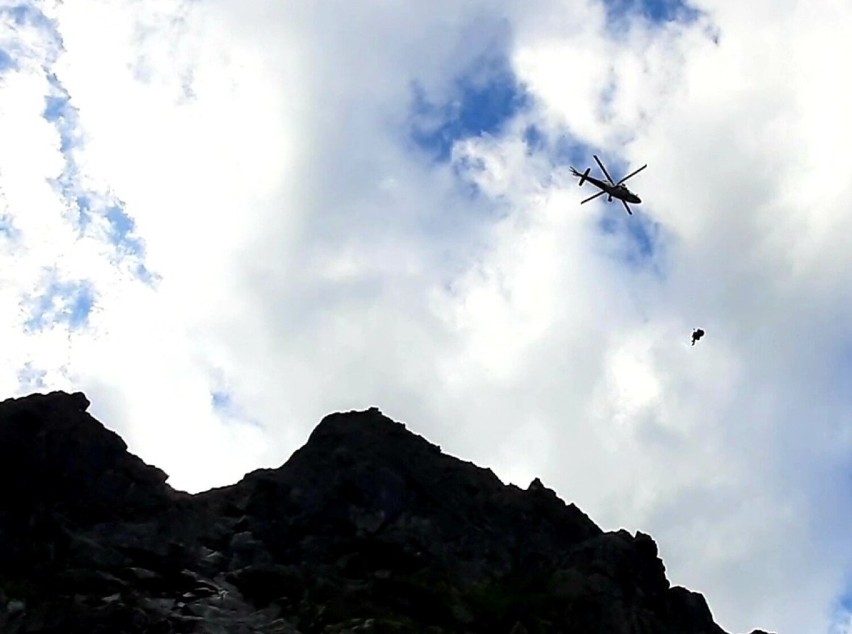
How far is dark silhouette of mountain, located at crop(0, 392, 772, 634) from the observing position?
114500 millimetres

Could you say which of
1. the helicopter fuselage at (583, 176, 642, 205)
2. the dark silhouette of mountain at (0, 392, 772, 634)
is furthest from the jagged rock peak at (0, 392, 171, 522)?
the helicopter fuselage at (583, 176, 642, 205)

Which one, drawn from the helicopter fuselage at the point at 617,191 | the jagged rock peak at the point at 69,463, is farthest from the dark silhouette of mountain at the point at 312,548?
the helicopter fuselage at the point at 617,191

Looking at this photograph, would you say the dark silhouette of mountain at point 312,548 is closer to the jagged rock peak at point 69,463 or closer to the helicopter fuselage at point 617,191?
the jagged rock peak at point 69,463

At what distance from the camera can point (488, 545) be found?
457 feet

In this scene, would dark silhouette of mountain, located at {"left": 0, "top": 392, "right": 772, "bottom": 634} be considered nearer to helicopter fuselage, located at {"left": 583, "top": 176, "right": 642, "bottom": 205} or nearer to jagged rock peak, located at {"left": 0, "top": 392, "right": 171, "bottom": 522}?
jagged rock peak, located at {"left": 0, "top": 392, "right": 171, "bottom": 522}

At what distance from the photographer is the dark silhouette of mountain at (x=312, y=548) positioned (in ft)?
376

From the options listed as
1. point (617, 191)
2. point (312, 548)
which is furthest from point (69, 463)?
point (617, 191)

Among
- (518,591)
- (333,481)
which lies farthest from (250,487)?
(518,591)

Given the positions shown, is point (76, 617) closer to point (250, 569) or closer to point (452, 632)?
point (250, 569)

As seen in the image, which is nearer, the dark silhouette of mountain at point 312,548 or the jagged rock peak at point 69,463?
the dark silhouette of mountain at point 312,548

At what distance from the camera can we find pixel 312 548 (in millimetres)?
132000

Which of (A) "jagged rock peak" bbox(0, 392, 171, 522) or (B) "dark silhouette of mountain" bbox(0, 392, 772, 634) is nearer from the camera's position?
(B) "dark silhouette of mountain" bbox(0, 392, 772, 634)

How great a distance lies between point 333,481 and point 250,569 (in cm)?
1989

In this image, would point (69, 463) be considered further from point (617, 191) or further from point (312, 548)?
point (617, 191)
